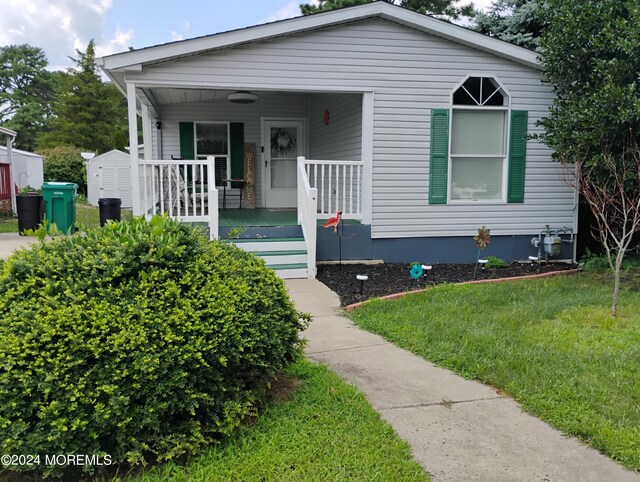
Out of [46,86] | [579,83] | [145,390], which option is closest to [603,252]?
[579,83]

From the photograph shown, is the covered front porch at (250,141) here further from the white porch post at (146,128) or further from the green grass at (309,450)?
the green grass at (309,450)

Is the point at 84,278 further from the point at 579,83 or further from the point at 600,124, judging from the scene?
the point at 579,83

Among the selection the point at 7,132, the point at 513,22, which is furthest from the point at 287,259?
the point at 7,132

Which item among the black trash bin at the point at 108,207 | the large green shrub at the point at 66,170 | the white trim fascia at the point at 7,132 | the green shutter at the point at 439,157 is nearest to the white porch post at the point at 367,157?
the green shutter at the point at 439,157

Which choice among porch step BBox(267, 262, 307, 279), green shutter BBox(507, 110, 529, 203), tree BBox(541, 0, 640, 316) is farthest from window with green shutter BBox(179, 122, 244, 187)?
tree BBox(541, 0, 640, 316)

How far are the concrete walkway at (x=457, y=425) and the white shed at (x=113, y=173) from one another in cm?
1815

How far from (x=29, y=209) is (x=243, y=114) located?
16.7 feet

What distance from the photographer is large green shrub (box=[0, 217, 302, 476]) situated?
7.70 feet

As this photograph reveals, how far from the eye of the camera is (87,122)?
32531 mm

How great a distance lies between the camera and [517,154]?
8.48 metres

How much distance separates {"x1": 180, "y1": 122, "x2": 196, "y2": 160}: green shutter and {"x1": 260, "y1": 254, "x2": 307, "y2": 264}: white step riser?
15.1 feet

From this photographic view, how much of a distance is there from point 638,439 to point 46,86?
4963 cm

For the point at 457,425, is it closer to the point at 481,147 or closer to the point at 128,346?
the point at 128,346

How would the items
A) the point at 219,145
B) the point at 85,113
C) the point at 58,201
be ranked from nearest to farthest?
1. the point at 219,145
2. the point at 58,201
3. the point at 85,113
